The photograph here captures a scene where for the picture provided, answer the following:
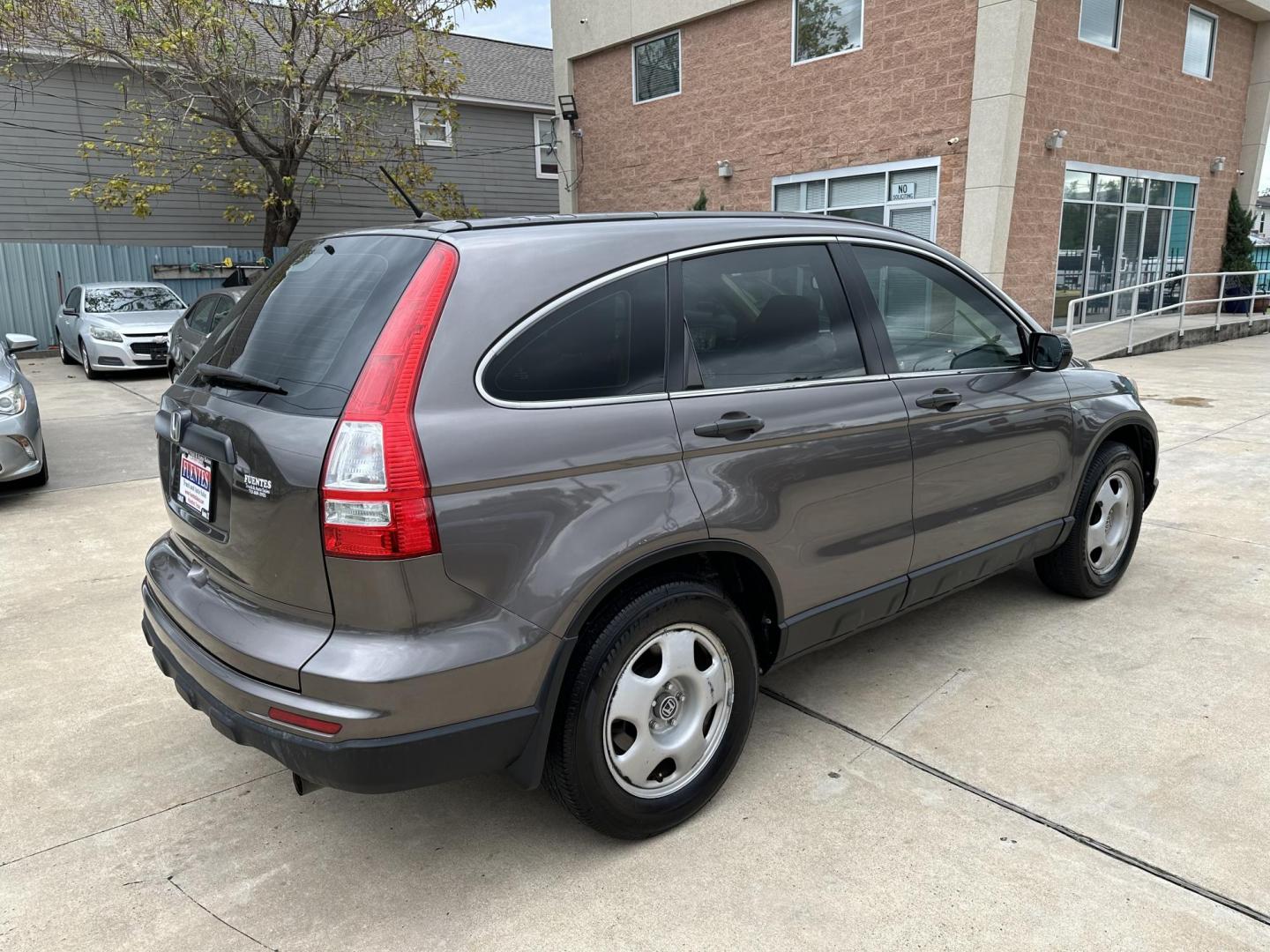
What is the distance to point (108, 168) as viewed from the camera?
18.8 metres

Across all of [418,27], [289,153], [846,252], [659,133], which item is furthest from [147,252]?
[846,252]

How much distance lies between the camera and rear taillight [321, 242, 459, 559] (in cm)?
207

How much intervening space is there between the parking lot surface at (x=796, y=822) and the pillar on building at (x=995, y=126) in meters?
10.0

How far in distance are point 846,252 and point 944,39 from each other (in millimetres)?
11984

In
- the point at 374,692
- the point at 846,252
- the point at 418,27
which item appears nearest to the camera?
the point at 374,692

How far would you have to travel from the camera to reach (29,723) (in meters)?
3.35

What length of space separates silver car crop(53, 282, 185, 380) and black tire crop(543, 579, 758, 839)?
13.6 m

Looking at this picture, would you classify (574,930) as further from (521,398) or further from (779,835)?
(521,398)

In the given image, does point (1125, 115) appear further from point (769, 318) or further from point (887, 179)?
point (769, 318)

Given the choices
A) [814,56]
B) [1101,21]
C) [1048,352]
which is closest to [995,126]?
[1101,21]

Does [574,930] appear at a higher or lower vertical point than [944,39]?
lower

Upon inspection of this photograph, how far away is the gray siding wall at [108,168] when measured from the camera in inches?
697

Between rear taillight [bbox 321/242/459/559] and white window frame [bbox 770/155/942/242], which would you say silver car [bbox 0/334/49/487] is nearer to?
rear taillight [bbox 321/242/459/559]

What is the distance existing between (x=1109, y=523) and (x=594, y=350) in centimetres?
313
